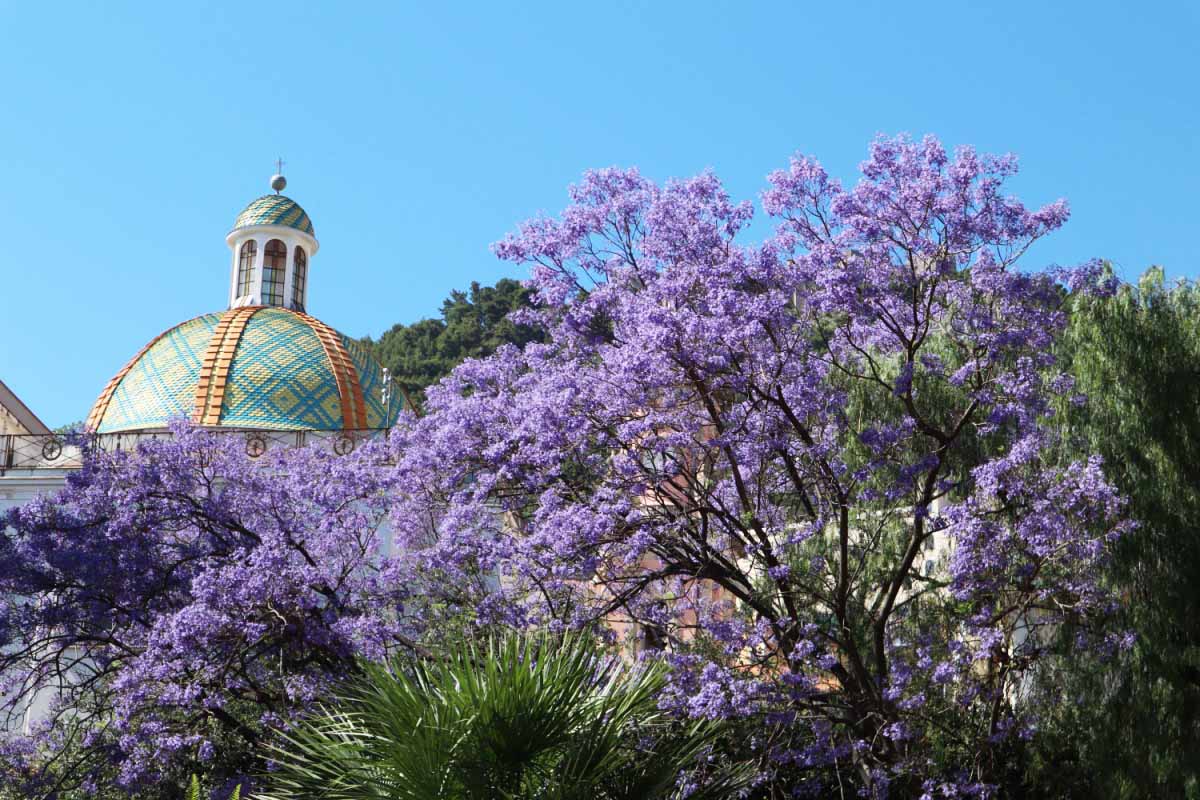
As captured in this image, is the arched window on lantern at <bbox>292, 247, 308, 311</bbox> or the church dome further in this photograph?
the arched window on lantern at <bbox>292, 247, 308, 311</bbox>

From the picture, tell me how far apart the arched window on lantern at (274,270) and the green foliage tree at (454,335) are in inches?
457

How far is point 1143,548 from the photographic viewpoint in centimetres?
1420

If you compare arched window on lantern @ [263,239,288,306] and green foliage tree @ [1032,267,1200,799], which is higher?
arched window on lantern @ [263,239,288,306]

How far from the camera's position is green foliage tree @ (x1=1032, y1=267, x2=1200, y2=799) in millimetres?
13750

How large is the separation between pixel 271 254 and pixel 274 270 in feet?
1.56

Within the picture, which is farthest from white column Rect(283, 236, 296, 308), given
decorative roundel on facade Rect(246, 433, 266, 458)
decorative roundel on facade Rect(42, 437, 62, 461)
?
decorative roundel on facade Rect(42, 437, 62, 461)

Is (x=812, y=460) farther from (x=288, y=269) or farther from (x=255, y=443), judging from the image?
(x=288, y=269)

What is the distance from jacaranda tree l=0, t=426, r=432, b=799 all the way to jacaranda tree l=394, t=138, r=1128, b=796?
1558 millimetres

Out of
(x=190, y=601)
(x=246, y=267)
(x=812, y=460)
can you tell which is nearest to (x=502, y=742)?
(x=812, y=460)

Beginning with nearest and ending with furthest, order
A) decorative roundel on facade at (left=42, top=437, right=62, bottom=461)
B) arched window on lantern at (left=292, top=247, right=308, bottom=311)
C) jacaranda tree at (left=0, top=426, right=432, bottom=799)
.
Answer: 1. jacaranda tree at (left=0, top=426, right=432, bottom=799)
2. decorative roundel on facade at (left=42, top=437, right=62, bottom=461)
3. arched window on lantern at (left=292, top=247, right=308, bottom=311)

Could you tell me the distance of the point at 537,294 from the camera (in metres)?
16.2

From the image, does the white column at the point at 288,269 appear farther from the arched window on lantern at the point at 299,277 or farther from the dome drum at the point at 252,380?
the dome drum at the point at 252,380

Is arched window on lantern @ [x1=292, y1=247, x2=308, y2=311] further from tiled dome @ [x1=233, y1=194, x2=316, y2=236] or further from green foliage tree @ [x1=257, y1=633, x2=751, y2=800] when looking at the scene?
green foliage tree @ [x1=257, y1=633, x2=751, y2=800]

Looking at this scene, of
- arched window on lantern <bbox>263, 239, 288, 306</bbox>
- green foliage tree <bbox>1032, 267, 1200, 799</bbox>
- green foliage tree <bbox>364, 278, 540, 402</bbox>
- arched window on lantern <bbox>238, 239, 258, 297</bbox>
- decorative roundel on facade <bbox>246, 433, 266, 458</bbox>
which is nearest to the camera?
green foliage tree <bbox>1032, 267, 1200, 799</bbox>
